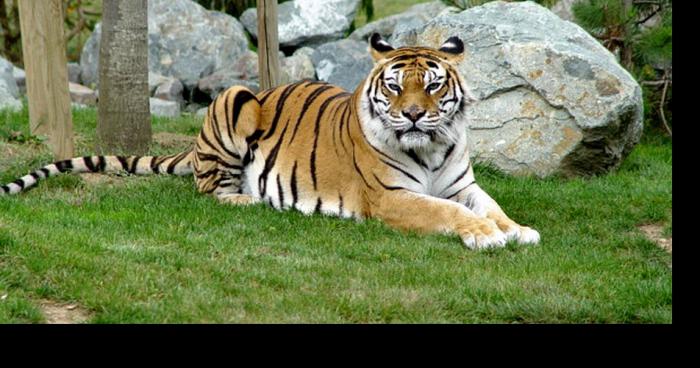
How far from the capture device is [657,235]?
27.0ft

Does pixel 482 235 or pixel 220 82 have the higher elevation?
pixel 482 235

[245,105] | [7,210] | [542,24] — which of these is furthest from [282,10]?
[7,210]

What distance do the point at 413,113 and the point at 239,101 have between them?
2071 millimetres

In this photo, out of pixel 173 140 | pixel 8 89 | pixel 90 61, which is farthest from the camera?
pixel 90 61

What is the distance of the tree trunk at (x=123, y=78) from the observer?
9.98 m

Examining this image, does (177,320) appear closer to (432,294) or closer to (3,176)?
(432,294)

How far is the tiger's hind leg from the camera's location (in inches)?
370

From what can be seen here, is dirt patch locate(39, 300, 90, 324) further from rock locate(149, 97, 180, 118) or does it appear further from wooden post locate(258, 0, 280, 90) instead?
rock locate(149, 97, 180, 118)

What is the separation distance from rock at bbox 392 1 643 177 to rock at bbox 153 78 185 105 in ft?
19.2

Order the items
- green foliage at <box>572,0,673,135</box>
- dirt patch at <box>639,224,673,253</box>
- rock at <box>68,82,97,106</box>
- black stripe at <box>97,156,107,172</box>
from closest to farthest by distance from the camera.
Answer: dirt patch at <box>639,224,673,253</box>, black stripe at <box>97,156,107,172</box>, green foliage at <box>572,0,673,135</box>, rock at <box>68,82,97,106</box>

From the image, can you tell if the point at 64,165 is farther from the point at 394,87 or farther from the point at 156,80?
the point at 156,80

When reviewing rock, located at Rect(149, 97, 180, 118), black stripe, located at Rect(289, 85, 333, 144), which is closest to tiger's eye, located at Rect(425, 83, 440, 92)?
black stripe, located at Rect(289, 85, 333, 144)

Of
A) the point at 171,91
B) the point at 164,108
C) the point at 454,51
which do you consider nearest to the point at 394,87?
the point at 454,51

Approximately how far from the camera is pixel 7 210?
7953mm
